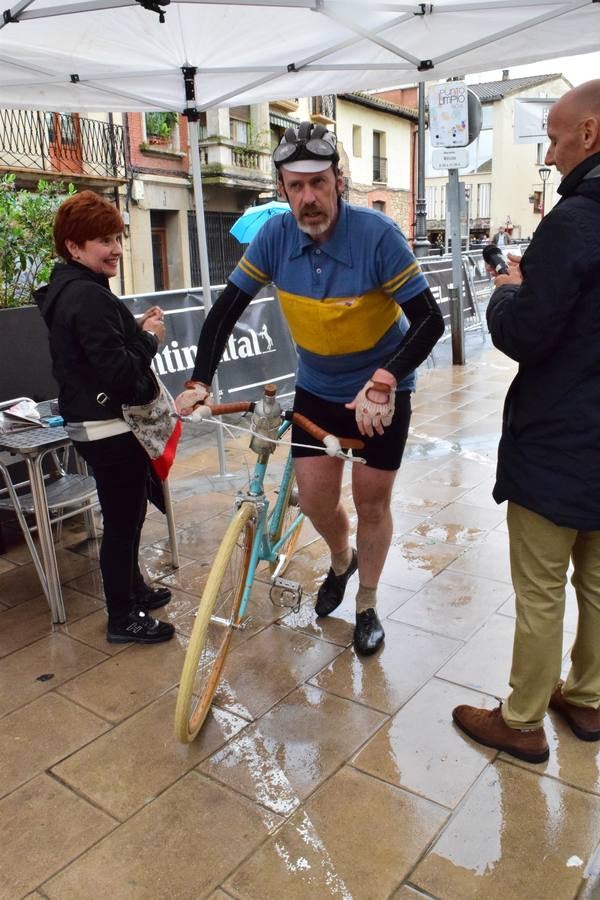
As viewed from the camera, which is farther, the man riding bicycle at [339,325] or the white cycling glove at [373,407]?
the man riding bicycle at [339,325]

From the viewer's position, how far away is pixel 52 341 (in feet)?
9.41

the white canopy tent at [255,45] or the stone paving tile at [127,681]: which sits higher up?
the white canopy tent at [255,45]

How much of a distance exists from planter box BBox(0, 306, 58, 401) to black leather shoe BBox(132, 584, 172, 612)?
5.50 ft

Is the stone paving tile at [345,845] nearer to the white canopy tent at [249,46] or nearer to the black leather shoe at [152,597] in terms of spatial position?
the black leather shoe at [152,597]

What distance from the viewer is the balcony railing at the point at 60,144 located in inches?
616

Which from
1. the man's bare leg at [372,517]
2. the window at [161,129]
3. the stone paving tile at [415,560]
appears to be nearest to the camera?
the man's bare leg at [372,517]

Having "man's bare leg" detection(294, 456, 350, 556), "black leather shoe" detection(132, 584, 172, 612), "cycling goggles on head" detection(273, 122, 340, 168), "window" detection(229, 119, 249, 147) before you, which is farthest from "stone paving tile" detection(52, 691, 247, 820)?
"window" detection(229, 119, 249, 147)

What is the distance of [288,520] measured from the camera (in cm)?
347

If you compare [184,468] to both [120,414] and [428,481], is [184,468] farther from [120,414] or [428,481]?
[120,414]

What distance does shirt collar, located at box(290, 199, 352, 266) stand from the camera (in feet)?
8.75

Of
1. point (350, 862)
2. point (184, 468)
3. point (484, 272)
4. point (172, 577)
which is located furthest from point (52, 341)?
point (484, 272)

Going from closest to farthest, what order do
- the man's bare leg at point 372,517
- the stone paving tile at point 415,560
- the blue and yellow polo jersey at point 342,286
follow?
the blue and yellow polo jersey at point 342,286
the man's bare leg at point 372,517
the stone paving tile at point 415,560

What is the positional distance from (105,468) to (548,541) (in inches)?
69.7

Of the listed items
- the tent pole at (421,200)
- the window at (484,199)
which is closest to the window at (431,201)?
the window at (484,199)
